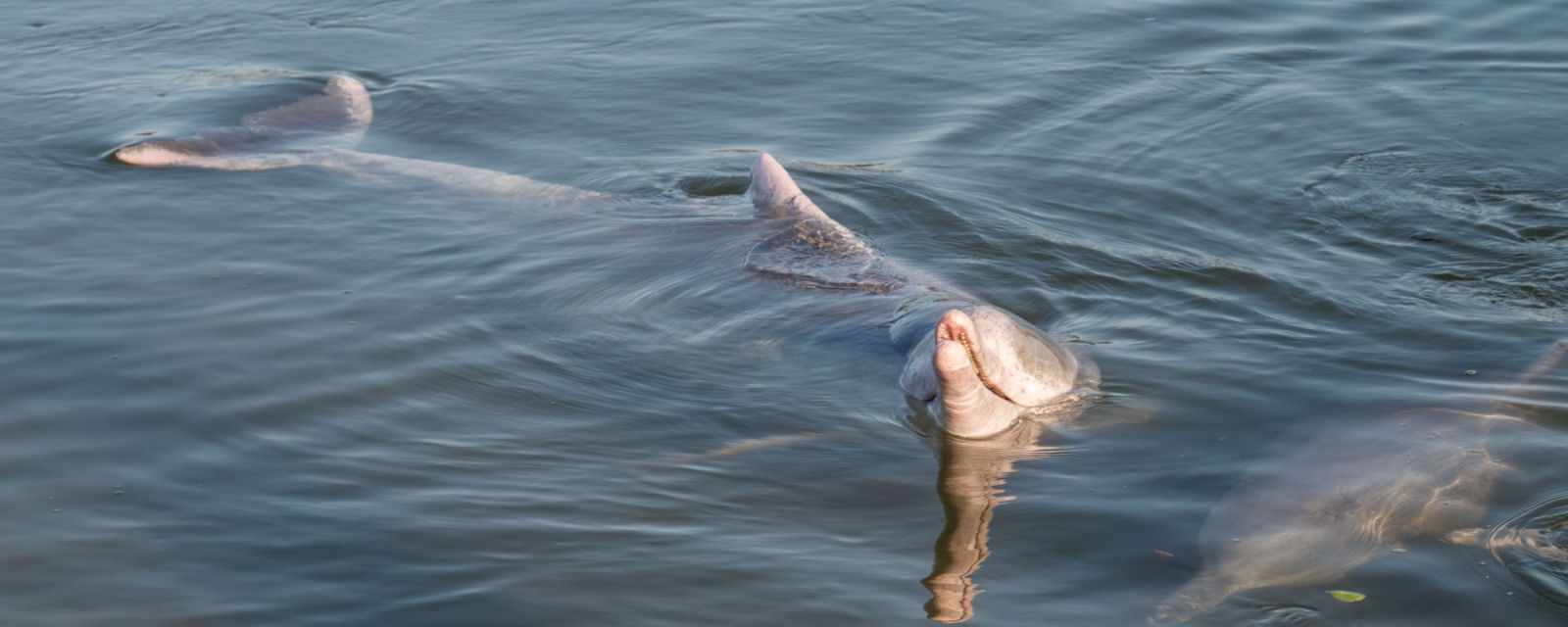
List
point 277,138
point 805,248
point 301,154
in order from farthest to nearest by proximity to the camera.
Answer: point 277,138, point 301,154, point 805,248

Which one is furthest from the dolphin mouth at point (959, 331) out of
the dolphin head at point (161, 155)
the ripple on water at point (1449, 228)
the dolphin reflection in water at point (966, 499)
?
the dolphin head at point (161, 155)

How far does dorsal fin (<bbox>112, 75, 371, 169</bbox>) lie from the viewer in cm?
864

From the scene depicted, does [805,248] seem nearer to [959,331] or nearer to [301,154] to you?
[959,331]

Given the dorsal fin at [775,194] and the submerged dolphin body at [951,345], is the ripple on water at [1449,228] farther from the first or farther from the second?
the dorsal fin at [775,194]

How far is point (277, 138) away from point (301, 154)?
1.02ft

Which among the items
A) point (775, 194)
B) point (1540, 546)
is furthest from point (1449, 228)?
point (1540, 546)

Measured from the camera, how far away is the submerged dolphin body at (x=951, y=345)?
511cm

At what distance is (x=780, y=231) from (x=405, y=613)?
3.40 meters

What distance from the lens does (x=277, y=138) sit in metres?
9.09

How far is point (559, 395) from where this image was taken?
5922 millimetres

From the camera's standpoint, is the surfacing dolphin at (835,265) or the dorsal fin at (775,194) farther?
the dorsal fin at (775,194)

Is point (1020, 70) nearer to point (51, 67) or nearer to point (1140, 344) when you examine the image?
point (1140, 344)

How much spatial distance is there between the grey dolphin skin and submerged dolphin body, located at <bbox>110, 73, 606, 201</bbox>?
4367 mm

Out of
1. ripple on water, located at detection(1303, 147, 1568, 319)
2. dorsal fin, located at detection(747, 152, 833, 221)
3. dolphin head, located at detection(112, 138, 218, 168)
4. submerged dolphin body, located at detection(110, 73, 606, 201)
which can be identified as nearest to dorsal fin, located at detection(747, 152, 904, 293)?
dorsal fin, located at detection(747, 152, 833, 221)
